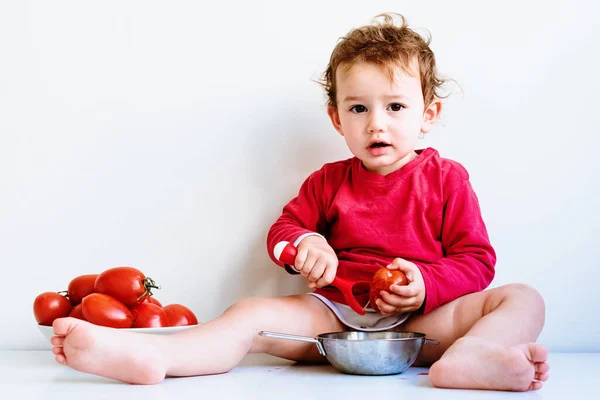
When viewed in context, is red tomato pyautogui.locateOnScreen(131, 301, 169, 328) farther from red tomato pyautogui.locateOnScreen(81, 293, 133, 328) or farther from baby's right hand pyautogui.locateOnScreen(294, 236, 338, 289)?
baby's right hand pyautogui.locateOnScreen(294, 236, 338, 289)

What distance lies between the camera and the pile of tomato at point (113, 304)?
62.1 inches

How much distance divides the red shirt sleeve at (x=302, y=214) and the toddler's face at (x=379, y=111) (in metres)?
0.16

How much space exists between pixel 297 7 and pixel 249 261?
624mm

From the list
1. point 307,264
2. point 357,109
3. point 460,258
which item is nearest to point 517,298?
point 460,258

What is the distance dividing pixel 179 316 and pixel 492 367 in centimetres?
71

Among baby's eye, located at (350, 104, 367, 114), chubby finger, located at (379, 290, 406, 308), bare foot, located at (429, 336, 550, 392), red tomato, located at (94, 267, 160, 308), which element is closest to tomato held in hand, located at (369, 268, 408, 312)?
chubby finger, located at (379, 290, 406, 308)

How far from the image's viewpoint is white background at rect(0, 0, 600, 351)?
1865 millimetres

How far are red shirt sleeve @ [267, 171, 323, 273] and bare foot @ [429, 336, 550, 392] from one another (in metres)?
0.53

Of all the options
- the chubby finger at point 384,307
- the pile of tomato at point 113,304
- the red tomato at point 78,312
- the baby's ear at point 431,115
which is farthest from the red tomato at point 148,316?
the baby's ear at point 431,115

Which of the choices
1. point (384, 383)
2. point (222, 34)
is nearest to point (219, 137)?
point (222, 34)

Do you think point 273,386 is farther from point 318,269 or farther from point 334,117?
point 334,117

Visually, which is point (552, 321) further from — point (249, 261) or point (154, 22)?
point (154, 22)

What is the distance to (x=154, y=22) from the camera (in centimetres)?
190

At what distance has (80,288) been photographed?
169 centimetres
